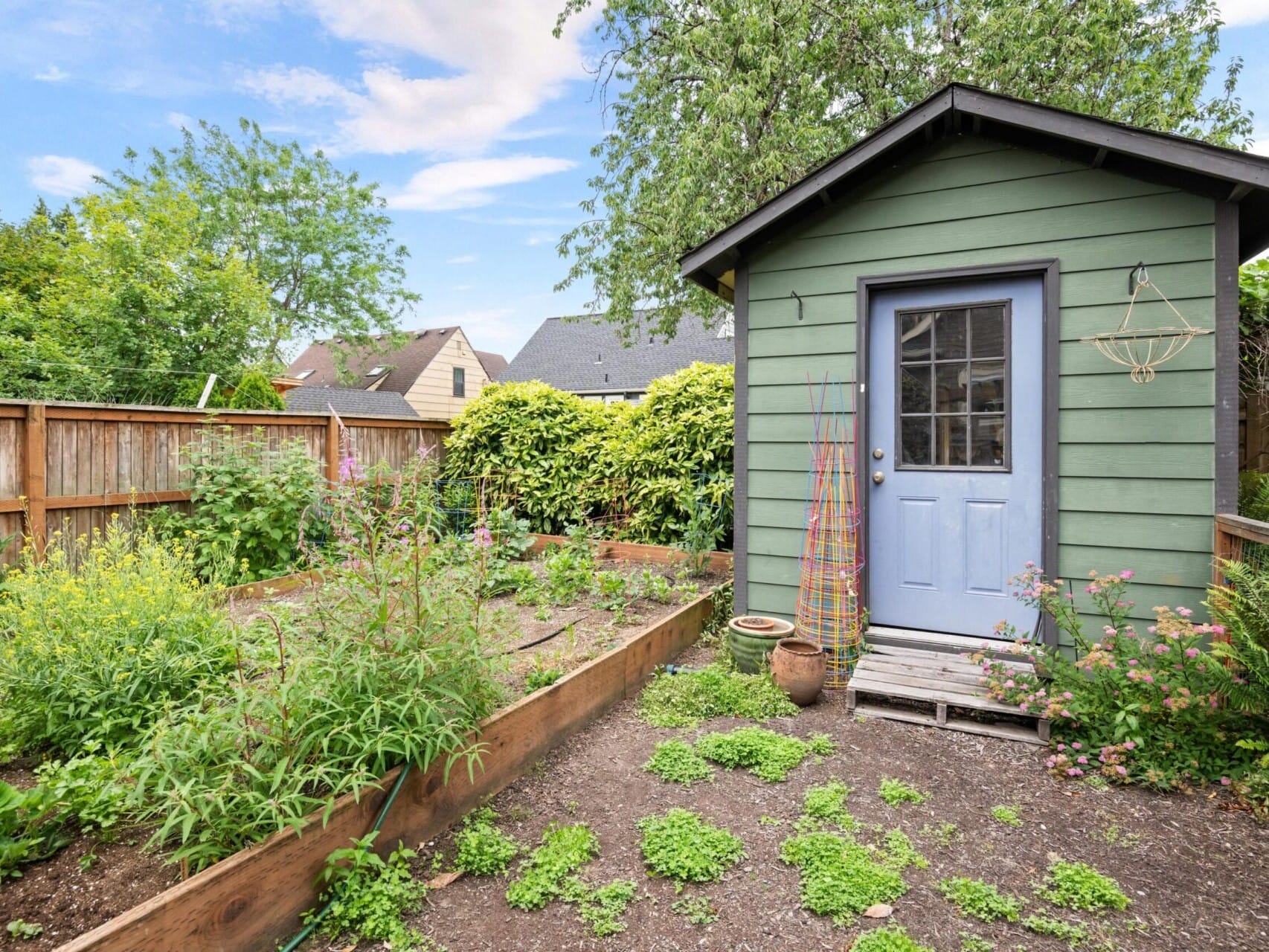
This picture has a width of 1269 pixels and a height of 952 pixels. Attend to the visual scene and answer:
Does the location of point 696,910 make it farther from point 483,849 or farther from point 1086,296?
point 1086,296

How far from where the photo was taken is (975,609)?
3625 millimetres

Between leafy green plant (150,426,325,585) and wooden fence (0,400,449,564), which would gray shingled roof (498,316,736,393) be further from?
wooden fence (0,400,449,564)

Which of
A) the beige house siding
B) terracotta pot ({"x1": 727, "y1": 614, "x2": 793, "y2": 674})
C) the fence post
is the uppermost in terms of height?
the beige house siding

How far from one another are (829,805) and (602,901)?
98 centimetres

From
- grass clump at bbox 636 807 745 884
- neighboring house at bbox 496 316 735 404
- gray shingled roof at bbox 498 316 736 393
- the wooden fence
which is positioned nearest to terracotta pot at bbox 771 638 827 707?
grass clump at bbox 636 807 745 884

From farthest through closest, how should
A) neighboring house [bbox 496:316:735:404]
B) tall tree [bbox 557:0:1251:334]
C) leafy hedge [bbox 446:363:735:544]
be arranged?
neighboring house [bbox 496:316:735:404] < tall tree [bbox 557:0:1251:334] < leafy hedge [bbox 446:363:735:544]

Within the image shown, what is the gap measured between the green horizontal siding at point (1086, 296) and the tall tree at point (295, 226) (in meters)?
16.1

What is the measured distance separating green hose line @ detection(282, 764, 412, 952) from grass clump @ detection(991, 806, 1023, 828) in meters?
2.15

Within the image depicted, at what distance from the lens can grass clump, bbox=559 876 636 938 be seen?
1.85 meters

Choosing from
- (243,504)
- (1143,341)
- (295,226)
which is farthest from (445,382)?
(1143,341)

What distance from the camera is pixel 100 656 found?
8.18ft

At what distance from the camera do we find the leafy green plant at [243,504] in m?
5.15

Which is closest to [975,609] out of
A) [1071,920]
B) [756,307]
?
[1071,920]

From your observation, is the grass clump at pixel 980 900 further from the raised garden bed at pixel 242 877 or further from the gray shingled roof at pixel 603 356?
the gray shingled roof at pixel 603 356
